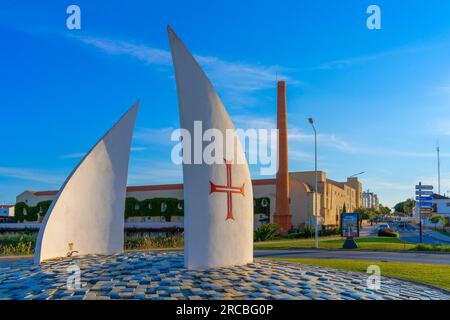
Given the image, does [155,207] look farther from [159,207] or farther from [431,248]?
[431,248]

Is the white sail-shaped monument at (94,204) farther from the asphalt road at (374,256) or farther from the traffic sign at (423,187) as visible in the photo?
the traffic sign at (423,187)

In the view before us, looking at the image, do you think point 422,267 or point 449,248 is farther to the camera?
point 449,248

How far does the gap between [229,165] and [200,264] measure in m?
2.78

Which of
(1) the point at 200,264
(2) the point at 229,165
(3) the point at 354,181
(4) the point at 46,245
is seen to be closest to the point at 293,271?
(1) the point at 200,264

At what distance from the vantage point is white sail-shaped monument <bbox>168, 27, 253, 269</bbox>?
37.1 feet

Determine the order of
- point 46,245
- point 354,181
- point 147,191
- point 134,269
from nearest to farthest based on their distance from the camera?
1. point 134,269
2. point 46,245
3. point 147,191
4. point 354,181

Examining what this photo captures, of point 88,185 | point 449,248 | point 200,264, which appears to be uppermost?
point 88,185

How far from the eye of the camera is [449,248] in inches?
1171

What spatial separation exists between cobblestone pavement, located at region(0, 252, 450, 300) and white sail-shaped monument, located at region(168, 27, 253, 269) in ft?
1.72

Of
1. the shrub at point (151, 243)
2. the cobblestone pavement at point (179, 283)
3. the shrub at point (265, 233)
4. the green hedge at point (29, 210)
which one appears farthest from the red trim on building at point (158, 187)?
the cobblestone pavement at point (179, 283)

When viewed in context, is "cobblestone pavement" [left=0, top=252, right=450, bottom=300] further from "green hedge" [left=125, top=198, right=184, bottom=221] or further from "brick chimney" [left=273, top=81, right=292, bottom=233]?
"green hedge" [left=125, top=198, right=184, bottom=221]
